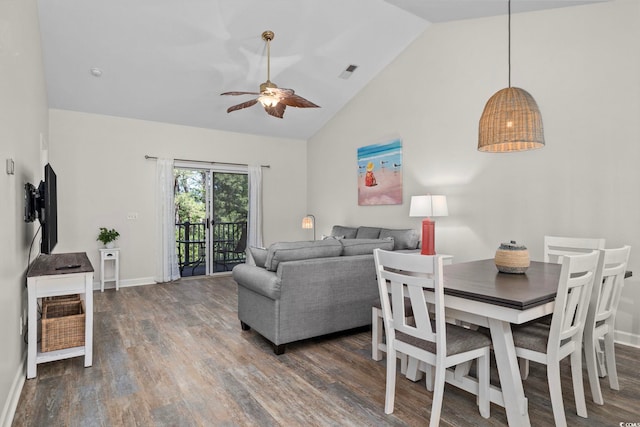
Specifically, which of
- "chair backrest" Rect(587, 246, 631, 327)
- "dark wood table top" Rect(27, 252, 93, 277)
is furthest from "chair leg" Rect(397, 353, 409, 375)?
"dark wood table top" Rect(27, 252, 93, 277)

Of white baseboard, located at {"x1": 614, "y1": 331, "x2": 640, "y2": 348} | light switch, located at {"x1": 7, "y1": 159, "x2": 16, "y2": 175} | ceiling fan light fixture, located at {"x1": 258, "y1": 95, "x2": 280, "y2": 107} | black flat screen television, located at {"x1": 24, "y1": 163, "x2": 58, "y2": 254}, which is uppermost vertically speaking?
ceiling fan light fixture, located at {"x1": 258, "y1": 95, "x2": 280, "y2": 107}

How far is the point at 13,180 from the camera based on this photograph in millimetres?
2244

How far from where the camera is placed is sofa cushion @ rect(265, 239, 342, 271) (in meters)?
2.92

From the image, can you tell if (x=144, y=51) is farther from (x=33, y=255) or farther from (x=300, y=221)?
(x=300, y=221)

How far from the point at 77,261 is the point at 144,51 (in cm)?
274

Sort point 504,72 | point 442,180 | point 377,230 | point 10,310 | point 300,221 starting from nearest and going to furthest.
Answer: point 10,310
point 504,72
point 442,180
point 377,230
point 300,221

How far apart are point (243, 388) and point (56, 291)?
5.20 ft

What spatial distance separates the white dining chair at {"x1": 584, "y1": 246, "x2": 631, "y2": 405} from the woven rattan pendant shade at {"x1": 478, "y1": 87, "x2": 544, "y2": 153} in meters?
0.80

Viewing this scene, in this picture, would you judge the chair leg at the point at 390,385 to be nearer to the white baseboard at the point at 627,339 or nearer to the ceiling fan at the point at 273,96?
the white baseboard at the point at 627,339

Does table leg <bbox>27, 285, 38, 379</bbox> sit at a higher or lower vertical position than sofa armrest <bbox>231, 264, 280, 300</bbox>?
lower

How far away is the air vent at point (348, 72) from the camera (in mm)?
5316

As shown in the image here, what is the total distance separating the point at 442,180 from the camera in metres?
4.67

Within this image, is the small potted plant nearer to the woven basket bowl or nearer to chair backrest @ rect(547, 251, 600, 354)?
the woven basket bowl

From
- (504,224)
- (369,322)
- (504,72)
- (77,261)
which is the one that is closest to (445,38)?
(504,72)
